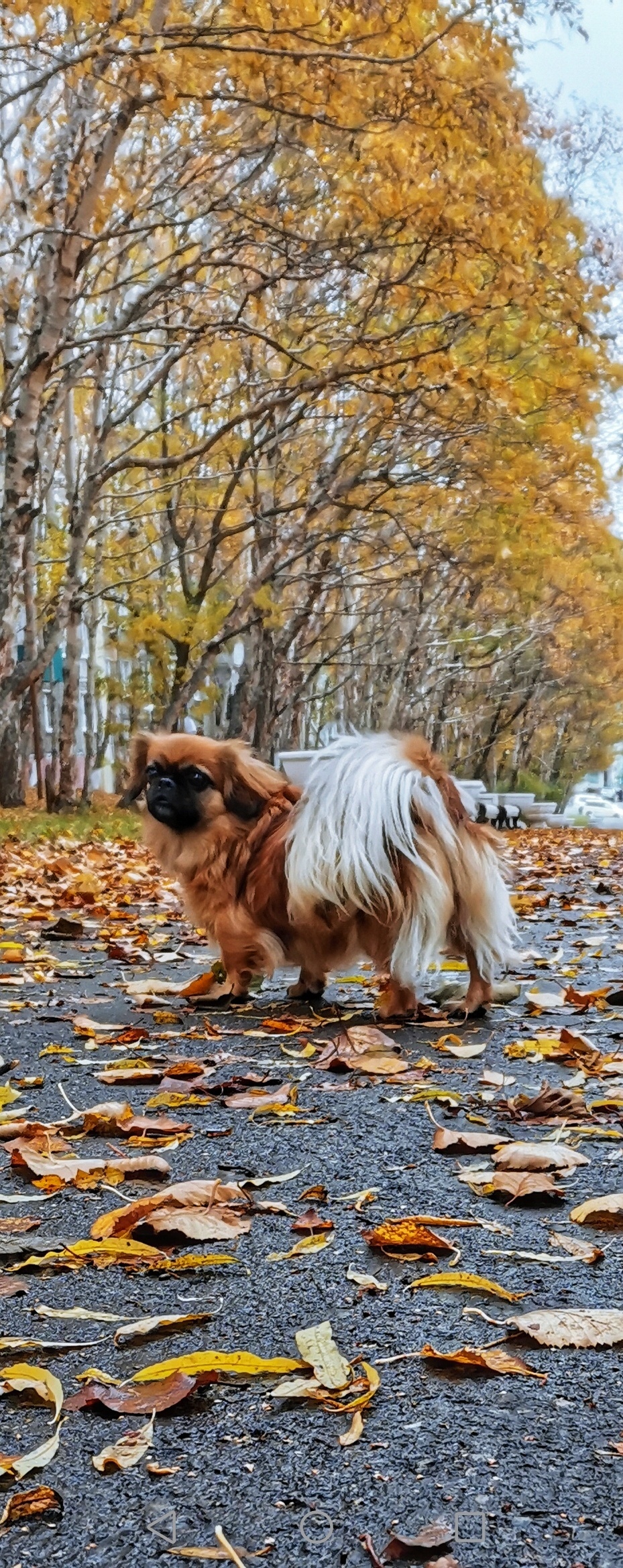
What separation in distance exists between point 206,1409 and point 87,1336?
0.34m

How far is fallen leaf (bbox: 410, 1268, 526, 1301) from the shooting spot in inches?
90.4

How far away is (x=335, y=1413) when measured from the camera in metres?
1.90

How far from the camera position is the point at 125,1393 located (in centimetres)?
197

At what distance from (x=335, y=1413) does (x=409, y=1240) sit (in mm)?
648

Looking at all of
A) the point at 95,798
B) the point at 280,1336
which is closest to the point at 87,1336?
the point at 280,1336

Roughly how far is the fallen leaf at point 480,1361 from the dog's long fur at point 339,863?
2662 mm

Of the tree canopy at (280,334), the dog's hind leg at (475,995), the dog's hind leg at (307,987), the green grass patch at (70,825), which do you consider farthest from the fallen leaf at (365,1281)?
the green grass patch at (70,825)

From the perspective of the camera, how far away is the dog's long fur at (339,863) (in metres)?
4.71

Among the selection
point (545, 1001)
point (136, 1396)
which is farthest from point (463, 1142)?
point (545, 1001)

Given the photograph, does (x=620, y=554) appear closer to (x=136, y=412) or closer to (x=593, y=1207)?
(x=136, y=412)

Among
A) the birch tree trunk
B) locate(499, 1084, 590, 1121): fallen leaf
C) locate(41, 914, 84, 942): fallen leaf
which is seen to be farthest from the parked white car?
locate(499, 1084, 590, 1121): fallen leaf

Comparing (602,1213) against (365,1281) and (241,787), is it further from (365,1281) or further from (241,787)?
(241,787)

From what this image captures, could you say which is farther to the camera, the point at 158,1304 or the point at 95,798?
the point at 95,798

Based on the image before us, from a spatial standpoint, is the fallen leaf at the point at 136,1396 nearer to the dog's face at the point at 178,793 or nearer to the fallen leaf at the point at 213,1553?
the fallen leaf at the point at 213,1553
